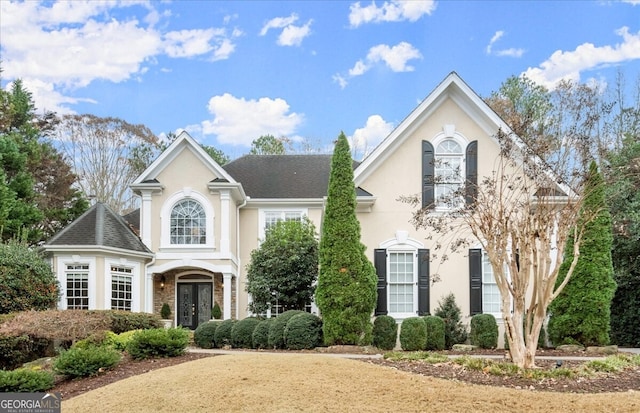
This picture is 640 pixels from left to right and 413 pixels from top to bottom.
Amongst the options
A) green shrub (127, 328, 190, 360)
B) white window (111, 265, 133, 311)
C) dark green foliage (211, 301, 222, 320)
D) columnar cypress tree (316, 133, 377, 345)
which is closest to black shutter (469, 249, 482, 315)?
columnar cypress tree (316, 133, 377, 345)

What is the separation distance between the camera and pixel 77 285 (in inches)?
828

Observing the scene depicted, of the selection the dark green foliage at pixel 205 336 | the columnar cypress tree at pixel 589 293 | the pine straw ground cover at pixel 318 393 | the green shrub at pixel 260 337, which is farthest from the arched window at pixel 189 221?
the pine straw ground cover at pixel 318 393

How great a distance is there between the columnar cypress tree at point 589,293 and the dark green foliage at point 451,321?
2278 mm

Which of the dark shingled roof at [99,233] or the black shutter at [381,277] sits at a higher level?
the dark shingled roof at [99,233]

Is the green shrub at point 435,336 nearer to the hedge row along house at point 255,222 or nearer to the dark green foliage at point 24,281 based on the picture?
the hedge row along house at point 255,222

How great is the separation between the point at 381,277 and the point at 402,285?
0.65 meters

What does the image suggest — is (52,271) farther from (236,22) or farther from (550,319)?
(550,319)

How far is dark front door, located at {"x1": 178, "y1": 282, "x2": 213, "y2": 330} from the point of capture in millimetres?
24453

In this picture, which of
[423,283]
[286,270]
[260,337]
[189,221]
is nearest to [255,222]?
[189,221]

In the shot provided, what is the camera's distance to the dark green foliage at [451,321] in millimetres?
17328

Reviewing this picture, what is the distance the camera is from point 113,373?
471 inches

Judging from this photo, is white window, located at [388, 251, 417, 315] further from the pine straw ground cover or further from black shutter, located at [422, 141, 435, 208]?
the pine straw ground cover

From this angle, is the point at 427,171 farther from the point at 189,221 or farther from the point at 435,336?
the point at 189,221

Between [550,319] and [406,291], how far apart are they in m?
3.86
